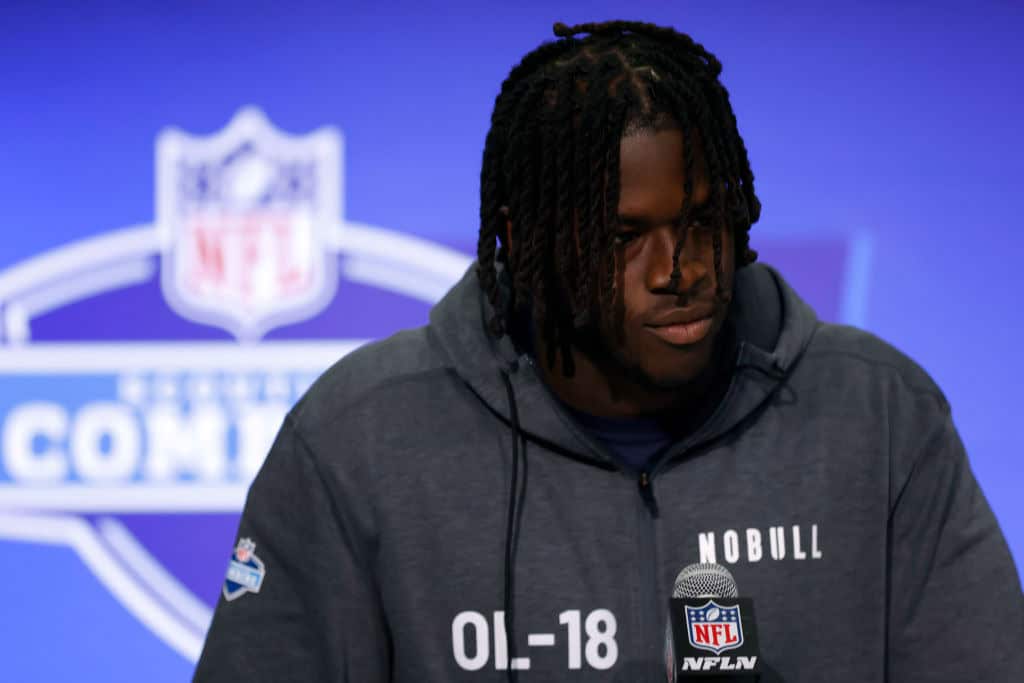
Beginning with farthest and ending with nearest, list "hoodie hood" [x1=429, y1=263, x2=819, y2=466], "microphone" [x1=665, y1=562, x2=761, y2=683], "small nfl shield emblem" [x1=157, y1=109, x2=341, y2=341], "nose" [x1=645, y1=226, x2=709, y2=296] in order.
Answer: "small nfl shield emblem" [x1=157, y1=109, x2=341, y2=341], "hoodie hood" [x1=429, y1=263, x2=819, y2=466], "nose" [x1=645, y1=226, x2=709, y2=296], "microphone" [x1=665, y1=562, x2=761, y2=683]

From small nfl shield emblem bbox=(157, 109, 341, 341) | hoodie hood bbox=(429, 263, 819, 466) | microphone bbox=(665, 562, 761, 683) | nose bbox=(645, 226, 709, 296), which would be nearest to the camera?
microphone bbox=(665, 562, 761, 683)

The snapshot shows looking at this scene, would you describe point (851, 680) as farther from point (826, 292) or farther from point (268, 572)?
point (826, 292)

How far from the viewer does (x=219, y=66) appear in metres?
2.10

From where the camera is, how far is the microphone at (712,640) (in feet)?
2.57

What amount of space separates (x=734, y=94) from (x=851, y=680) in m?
1.32

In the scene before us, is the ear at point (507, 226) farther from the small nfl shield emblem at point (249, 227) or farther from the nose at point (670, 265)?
the small nfl shield emblem at point (249, 227)

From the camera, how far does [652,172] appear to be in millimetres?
979

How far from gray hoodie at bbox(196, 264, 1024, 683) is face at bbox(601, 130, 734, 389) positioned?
122mm

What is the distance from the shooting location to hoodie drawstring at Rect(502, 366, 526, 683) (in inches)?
41.0

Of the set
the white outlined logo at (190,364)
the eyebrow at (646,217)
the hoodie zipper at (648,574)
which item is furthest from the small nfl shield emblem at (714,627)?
the white outlined logo at (190,364)

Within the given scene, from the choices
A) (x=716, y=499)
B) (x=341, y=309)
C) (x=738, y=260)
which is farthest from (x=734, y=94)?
(x=716, y=499)

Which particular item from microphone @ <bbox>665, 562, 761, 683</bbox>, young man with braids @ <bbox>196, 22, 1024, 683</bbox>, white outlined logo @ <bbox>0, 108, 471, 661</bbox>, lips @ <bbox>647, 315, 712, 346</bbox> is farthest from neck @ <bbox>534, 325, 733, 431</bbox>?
white outlined logo @ <bbox>0, 108, 471, 661</bbox>

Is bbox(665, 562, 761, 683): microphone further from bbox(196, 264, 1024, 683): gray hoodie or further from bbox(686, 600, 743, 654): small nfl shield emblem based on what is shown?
bbox(196, 264, 1024, 683): gray hoodie

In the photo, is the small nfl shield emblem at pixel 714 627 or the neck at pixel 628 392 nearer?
the small nfl shield emblem at pixel 714 627
